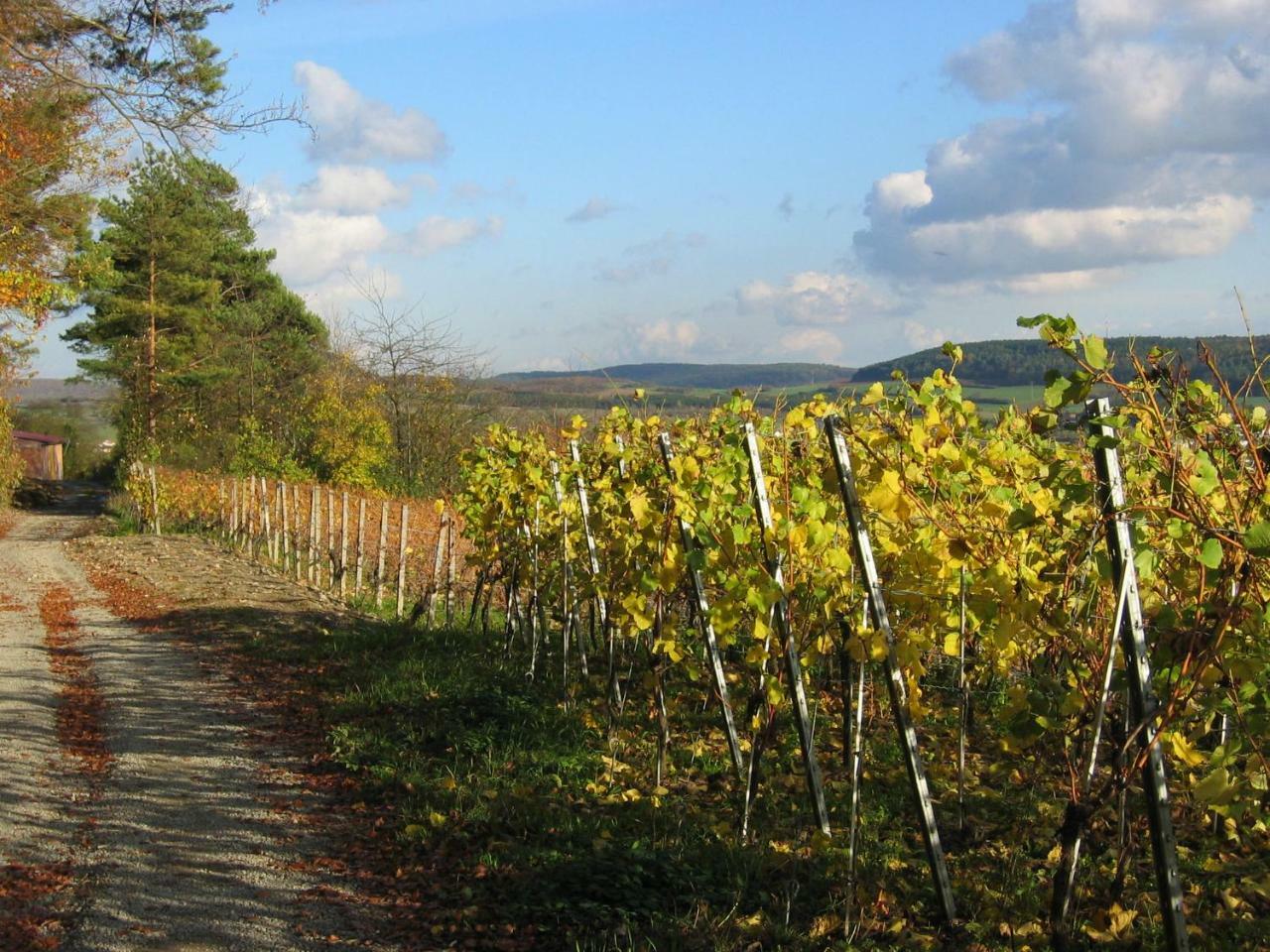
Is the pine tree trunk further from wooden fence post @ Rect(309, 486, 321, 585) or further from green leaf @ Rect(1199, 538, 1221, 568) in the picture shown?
green leaf @ Rect(1199, 538, 1221, 568)

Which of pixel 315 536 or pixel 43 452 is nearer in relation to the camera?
pixel 315 536

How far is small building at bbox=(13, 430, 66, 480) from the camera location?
61.3 metres

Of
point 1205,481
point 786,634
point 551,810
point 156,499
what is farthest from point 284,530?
point 1205,481

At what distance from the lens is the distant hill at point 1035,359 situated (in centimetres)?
370

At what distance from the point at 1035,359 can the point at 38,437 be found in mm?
69382

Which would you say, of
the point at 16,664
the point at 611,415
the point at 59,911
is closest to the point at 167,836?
the point at 59,911

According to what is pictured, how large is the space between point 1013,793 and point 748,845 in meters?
1.60

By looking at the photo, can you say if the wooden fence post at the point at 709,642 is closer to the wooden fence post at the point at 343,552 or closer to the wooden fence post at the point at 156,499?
the wooden fence post at the point at 343,552

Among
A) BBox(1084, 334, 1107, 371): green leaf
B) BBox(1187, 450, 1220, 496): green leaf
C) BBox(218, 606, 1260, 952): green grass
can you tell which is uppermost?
BBox(1084, 334, 1107, 371): green leaf

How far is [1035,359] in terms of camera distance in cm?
642

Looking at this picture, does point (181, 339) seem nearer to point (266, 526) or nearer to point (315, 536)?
point (266, 526)

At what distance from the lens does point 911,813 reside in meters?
5.46

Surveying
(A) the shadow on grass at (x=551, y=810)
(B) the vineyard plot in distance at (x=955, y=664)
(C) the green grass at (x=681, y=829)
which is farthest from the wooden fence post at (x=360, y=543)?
(B) the vineyard plot in distance at (x=955, y=664)

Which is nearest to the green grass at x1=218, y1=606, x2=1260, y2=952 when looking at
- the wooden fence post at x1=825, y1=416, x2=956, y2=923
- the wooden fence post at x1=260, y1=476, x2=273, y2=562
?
the wooden fence post at x1=825, y1=416, x2=956, y2=923
